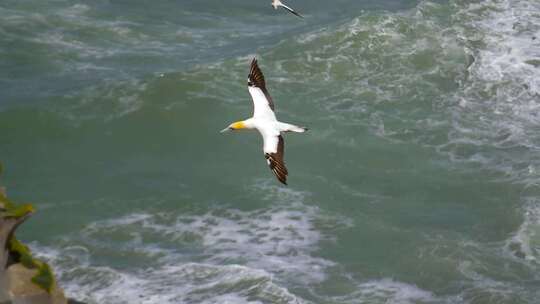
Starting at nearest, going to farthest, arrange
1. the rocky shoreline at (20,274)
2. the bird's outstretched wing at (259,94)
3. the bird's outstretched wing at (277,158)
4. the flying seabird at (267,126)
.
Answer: the rocky shoreline at (20,274)
the bird's outstretched wing at (277,158)
the flying seabird at (267,126)
the bird's outstretched wing at (259,94)

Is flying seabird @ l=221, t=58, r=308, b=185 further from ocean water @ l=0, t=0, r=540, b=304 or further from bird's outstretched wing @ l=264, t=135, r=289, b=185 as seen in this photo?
ocean water @ l=0, t=0, r=540, b=304

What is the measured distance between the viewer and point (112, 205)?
17484 mm

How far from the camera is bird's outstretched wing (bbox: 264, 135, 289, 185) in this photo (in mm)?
12508

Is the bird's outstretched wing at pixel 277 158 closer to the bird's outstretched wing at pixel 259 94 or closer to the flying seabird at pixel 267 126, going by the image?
the flying seabird at pixel 267 126

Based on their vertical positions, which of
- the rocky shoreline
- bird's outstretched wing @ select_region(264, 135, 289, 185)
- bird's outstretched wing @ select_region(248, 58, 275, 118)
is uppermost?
bird's outstretched wing @ select_region(248, 58, 275, 118)

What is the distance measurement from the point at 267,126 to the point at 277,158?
853mm

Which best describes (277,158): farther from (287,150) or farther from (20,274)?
(287,150)

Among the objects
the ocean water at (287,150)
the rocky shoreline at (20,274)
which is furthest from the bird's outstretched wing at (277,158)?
the rocky shoreline at (20,274)

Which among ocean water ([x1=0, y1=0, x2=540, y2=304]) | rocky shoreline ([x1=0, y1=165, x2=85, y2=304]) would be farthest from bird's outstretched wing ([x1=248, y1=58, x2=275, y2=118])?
rocky shoreline ([x1=0, y1=165, x2=85, y2=304])

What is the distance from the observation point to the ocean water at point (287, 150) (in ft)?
49.4

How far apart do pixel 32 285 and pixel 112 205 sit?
7943mm

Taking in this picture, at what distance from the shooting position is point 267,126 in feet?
45.2

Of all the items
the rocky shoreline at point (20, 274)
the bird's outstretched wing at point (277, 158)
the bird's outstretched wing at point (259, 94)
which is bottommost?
the rocky shoreline at point (20, 274)

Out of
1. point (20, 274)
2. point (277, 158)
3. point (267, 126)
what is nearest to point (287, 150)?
point (267, 126)
